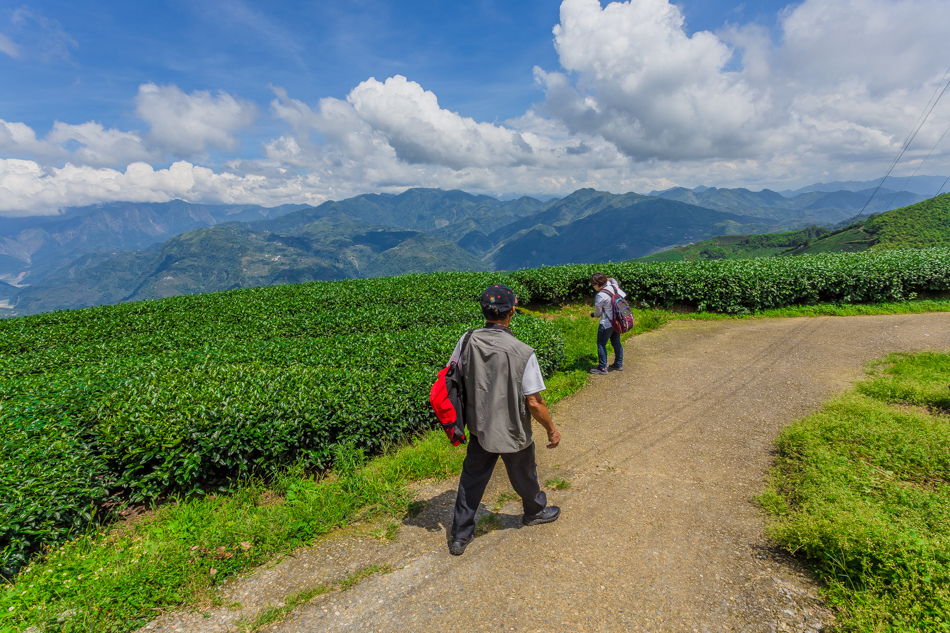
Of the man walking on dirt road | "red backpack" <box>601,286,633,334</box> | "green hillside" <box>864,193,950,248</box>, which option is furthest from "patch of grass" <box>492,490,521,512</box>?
"green hillside" <box>864,193,950,248</box>

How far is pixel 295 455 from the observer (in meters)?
5.22

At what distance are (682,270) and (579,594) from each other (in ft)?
42.0

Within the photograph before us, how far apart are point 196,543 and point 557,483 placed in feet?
12.5

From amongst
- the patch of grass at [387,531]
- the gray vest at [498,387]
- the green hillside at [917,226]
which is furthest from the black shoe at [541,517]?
the green hillside at [917,226]

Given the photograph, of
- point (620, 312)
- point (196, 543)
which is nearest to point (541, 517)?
point (196, 543)

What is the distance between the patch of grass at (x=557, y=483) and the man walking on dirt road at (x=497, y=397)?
1.25 meters

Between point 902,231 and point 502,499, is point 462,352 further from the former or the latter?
point 902,231

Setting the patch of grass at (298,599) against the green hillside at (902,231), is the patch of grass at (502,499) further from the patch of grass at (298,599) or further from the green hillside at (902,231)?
the green hillside at (902,231)

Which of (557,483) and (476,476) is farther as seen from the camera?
(557,483)

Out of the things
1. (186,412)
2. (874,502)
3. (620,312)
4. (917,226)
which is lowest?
(874,502)

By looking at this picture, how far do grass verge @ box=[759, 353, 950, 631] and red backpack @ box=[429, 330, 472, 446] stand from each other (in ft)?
9.88

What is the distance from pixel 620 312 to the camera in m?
7.56

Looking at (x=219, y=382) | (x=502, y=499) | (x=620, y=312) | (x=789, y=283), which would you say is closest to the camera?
(x=502, y=499)

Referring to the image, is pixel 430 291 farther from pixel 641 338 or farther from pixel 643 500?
pixel 643 500
